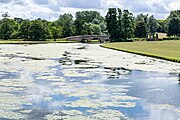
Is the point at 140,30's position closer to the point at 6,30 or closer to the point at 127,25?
the point at 127,25

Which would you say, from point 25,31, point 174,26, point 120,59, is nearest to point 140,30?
point 174,26

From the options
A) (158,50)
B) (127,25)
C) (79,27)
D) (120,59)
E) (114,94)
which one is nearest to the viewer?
(114,94)

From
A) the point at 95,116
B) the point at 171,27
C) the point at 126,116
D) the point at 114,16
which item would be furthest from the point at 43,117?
the point at 171,27

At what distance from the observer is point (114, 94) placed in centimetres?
2098

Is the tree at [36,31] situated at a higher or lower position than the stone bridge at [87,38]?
higher

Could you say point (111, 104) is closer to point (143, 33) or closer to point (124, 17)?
point (124, 17)

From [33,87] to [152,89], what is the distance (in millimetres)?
7301

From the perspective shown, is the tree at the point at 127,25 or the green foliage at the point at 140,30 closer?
the tree at the point at 127,25

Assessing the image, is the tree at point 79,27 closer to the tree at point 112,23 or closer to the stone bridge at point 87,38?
the stone bridge at point 87,38

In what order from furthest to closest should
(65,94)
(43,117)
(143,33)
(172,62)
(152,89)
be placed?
(143,33) < (172,62) < (152,89) < (65,94) < (43,117)

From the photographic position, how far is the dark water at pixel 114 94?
1645 centimetres

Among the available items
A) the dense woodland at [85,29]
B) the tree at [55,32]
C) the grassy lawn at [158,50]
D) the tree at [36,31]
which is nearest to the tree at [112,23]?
the dense woodland at [85,29]

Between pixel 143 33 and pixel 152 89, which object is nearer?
pixel 152 89

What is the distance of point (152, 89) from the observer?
23.2 metres
